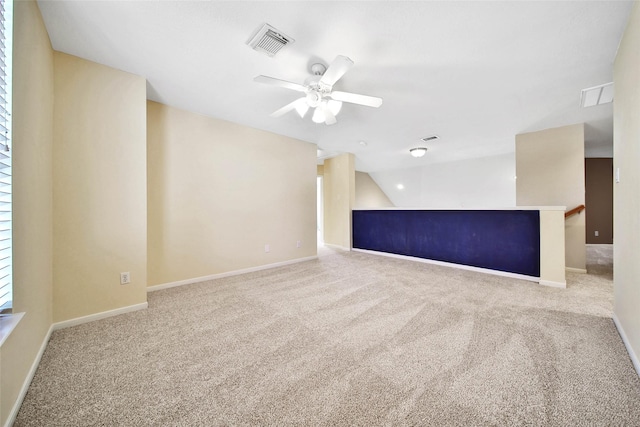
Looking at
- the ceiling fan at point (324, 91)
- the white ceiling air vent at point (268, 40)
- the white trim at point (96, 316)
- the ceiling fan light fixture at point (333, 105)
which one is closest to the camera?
the white ceiling air vent at point (268, 40)

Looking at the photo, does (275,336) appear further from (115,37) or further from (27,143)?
(115,37)

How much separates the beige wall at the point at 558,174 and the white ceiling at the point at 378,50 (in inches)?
18.4

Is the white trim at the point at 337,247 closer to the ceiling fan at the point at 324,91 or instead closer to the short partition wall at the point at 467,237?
the short partition wall at the point at 467,237

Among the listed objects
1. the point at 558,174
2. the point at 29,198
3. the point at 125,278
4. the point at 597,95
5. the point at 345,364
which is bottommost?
the point at 345,364

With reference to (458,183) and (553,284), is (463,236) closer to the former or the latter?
(553,284)

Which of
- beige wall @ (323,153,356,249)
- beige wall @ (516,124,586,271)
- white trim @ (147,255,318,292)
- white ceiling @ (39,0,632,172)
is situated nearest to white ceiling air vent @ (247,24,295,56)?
white ceiling @ (39,0,632,172)

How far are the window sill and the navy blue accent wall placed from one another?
4516 millimetres

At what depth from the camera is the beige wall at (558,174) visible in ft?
11.4

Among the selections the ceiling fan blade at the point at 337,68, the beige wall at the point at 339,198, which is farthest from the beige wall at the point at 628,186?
the beige wall at the point at 339,198

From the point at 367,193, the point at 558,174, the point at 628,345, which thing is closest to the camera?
the point at 628,345

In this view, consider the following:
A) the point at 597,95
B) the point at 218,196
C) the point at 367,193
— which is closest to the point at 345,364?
the point at 218,196

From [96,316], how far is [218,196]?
180 centimetres

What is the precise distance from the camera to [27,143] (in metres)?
1.40

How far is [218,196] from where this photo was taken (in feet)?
10.9
